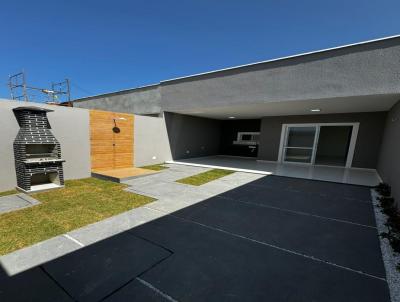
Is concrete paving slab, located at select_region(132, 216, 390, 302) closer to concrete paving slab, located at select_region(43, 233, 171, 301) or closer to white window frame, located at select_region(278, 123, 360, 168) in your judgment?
concrete paving slab, located at select_region(43, 233, 171, 301)

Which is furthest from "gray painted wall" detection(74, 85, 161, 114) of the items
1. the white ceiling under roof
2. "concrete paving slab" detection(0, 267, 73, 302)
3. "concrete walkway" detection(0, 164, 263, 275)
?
"concrete paving slab" detection(0, 267, 73, 302)

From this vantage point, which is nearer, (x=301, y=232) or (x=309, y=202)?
(x=301, y=232)

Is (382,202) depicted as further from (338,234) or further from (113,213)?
(113,213)

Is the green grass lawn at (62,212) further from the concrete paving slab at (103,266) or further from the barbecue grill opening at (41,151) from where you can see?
the barbecue grill opening at (41,151)

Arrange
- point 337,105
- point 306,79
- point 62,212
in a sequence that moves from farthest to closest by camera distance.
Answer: point 337,105 < point 306,79 < point 62,212

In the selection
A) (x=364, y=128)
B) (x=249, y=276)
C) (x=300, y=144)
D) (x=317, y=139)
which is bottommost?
(x=249, y=276)

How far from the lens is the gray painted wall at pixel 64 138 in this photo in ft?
13.8

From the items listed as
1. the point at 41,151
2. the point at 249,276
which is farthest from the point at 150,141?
the point at 249,276

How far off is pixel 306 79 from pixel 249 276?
18.9ft

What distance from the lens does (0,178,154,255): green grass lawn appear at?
2.44 metres

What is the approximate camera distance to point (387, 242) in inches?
97.8

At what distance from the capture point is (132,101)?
9977 mm

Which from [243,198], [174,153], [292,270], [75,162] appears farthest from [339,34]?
[75,162]

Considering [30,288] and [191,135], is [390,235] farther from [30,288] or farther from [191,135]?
[191,135]
